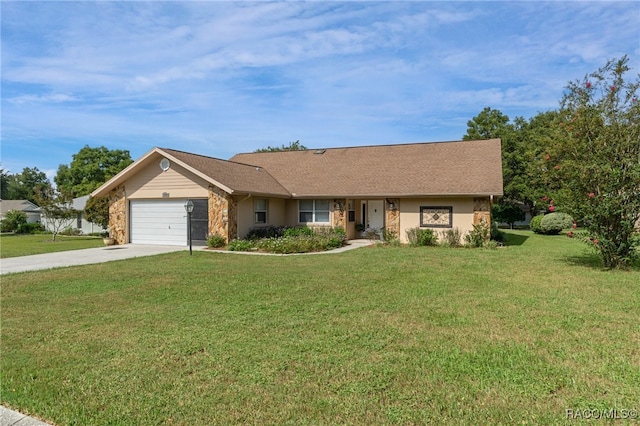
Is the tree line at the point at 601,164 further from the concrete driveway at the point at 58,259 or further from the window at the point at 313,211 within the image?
the concrete driveway at the point at 58,259

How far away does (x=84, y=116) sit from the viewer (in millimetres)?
17062

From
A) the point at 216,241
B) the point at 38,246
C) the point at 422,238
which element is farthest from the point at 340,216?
the point at 38,246

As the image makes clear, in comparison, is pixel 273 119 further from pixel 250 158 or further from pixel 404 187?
pixel 404 187

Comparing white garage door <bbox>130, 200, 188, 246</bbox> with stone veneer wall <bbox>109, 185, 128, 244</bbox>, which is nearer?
white garage door <bbox>130, 200, 188, 246</bbox>

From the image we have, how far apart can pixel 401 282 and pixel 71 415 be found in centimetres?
662

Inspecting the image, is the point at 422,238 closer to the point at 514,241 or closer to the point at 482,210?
the point at 482,210

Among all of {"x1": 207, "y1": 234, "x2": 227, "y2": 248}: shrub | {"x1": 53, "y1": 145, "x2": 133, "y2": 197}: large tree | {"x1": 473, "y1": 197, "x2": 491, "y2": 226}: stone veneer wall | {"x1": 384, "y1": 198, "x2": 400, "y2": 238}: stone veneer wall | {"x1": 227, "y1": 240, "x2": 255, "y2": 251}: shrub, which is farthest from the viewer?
{"x1": 53, "y1": 145, "x2": 133, "y2": 197}: large tree

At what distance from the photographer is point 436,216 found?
17.7 meters

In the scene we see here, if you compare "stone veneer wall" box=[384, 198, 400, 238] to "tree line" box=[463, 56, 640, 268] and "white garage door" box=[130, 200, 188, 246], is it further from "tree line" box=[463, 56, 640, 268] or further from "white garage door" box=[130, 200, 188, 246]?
"white garage door" box=[130, 200, 188, 246]

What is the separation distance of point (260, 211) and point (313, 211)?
2.79m

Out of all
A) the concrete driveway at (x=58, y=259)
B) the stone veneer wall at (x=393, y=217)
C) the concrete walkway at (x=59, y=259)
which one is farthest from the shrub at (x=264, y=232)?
the stone veneer wall at (x=393, y=217)

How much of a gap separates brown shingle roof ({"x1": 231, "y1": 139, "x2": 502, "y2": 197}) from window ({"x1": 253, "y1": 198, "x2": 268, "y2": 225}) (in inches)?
67.5

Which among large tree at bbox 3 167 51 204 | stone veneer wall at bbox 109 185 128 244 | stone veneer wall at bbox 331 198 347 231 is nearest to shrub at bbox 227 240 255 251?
stone veneer wall at bbox 331 198 347 231

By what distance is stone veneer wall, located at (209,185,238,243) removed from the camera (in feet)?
54.5
